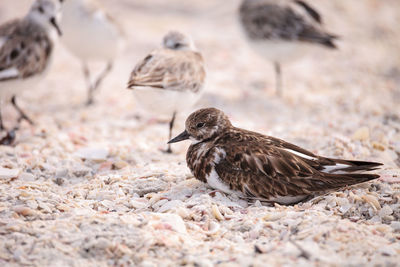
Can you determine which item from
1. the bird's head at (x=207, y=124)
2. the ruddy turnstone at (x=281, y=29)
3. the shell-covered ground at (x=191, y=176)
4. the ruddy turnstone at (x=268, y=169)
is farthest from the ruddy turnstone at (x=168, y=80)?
the ruddy turnstone at (x=281, y=29)

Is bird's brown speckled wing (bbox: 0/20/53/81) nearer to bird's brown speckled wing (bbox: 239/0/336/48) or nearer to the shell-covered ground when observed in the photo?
the shell-covered ground

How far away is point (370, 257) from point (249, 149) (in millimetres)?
1099

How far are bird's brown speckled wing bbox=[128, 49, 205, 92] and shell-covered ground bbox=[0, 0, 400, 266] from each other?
71cm

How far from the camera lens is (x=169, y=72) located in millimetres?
4207

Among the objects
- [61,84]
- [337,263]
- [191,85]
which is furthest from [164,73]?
[61,84]

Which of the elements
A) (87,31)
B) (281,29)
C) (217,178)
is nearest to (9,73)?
(87,31)

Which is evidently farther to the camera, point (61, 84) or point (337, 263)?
point (61, 84)

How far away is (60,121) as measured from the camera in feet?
17.6

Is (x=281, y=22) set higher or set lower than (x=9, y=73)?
higher

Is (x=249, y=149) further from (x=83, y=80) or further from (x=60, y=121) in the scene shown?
(x=83, y=80)

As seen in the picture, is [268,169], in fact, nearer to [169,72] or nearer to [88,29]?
[169,72]

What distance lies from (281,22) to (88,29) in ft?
8.38

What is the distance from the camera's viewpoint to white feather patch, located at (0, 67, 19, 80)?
4578 mm

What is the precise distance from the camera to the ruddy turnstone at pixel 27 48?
4656 millimetres
